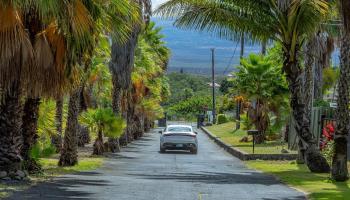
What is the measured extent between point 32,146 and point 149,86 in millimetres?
37272

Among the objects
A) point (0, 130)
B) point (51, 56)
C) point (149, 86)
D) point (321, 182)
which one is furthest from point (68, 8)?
point (149, 86)

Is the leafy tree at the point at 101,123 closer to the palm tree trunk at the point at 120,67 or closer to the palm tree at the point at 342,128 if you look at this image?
the palm tree trunk at the point at 120,67

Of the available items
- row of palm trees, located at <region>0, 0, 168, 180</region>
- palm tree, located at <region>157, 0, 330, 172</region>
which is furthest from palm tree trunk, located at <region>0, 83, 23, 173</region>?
palm tree, located at <region>157, 0, 330, 172</region>

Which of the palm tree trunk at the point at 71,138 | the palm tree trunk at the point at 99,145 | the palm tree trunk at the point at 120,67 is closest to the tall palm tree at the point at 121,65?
the palm tree trunk at the point at 120,67

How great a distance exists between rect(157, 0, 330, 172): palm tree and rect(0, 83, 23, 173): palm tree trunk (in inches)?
293

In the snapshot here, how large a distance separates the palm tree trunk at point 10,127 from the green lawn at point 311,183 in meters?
6.52

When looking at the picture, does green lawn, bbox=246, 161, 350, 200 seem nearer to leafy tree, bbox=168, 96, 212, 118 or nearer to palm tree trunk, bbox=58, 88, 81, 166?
palm tree trunk, bbox=58, 88, 81, 166

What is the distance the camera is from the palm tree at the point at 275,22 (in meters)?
21.7

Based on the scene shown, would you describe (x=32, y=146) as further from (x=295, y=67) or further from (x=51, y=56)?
(x=295, y=67)

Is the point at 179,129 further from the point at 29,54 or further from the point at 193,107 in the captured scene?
the point at 193,107

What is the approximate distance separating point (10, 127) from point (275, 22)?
9.44 m

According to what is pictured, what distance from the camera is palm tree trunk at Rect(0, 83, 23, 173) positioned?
53.7ft

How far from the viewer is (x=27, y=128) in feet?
63.4

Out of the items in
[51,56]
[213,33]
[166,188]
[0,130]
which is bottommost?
[166,188]
